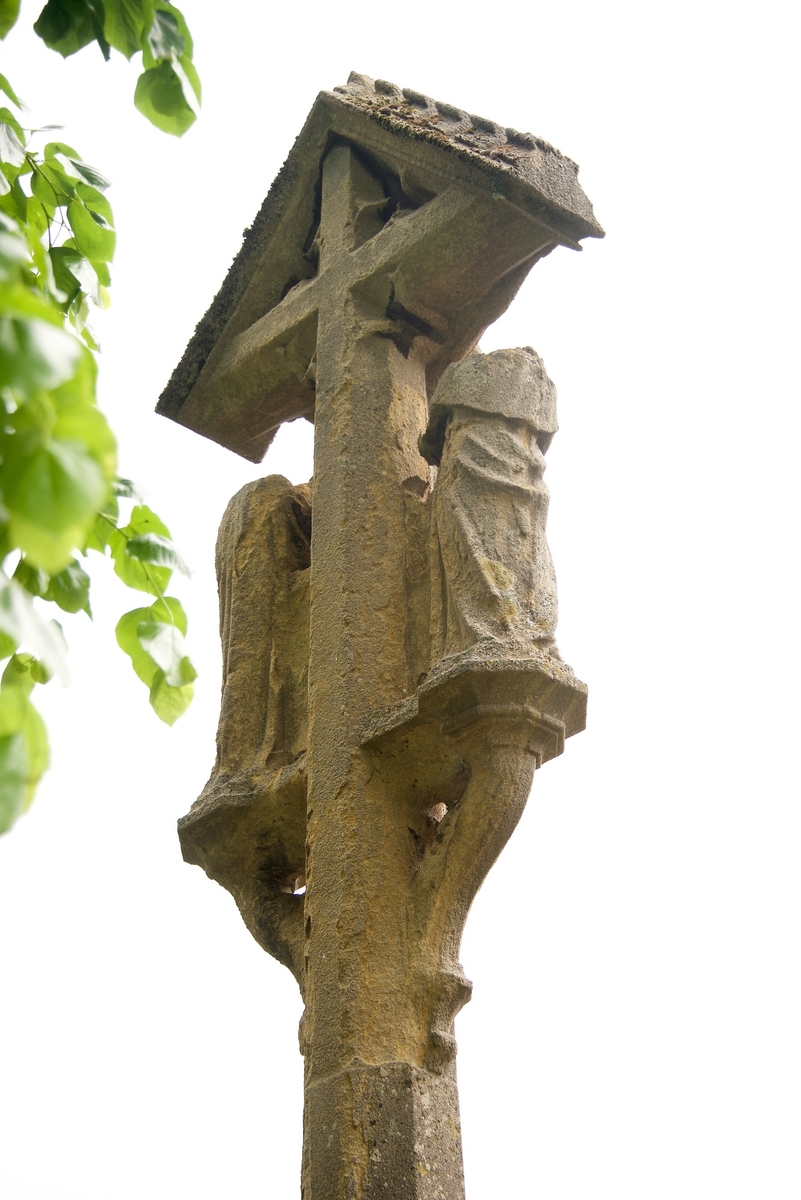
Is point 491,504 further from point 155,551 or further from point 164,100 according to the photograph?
point 155,551

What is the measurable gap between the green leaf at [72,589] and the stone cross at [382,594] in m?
1.57

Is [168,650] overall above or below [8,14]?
below

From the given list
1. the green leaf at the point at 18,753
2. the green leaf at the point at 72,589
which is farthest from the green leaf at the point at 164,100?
the green leaf at the point at 18,753

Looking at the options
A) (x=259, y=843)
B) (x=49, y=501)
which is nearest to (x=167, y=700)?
(x=49, y=501)

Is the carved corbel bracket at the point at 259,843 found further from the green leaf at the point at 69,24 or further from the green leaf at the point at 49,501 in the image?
the green leaf at the point at 49,501

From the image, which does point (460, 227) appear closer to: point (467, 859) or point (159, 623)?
point (467, 859)

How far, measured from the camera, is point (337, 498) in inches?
160

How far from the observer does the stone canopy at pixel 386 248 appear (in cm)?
404

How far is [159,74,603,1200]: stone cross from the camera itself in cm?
322

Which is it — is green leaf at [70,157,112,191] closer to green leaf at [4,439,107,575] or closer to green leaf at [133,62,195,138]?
green leaf at [133,62,195,138]

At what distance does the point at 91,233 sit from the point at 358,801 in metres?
1.77

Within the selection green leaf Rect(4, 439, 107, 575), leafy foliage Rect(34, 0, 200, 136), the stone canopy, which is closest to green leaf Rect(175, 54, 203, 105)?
leafy foliage Rect(34, 0, 200, 136)

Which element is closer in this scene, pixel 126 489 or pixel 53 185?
pixel 126 489

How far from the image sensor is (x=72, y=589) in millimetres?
1761
